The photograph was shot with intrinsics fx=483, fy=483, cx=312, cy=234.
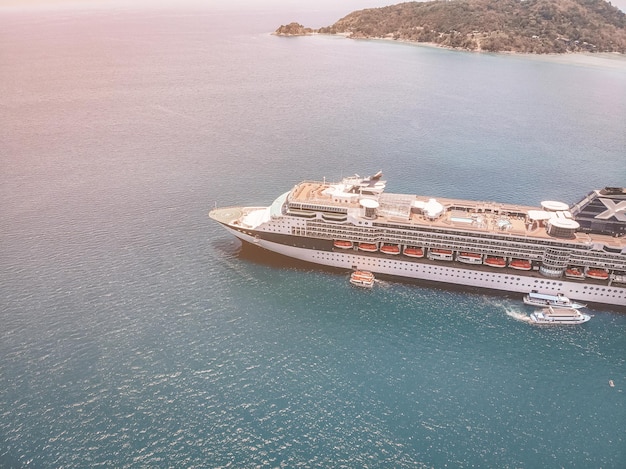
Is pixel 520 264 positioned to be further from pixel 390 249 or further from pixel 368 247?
pixel 368 247

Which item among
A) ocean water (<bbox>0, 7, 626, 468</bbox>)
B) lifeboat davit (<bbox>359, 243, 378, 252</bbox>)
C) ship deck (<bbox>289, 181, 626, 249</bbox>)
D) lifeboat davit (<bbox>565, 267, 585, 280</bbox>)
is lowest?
ocean water (<bbox>0, 7, 626, 468</bbox>)

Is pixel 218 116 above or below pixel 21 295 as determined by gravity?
above

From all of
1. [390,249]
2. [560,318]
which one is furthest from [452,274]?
[560,318]

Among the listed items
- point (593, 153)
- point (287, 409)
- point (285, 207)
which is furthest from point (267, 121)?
point (287, 409)

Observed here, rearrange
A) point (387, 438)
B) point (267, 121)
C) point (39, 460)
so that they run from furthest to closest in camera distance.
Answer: point (267, 121) < point (387, 438) < point (39, 460)

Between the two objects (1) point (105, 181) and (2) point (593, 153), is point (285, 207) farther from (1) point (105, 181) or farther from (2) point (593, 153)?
(2) point (593, 153)

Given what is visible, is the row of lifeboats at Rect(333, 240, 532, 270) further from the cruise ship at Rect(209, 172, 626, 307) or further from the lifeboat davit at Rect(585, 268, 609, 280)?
the lifeboat davit at Rect(585, 268, 609, 280)

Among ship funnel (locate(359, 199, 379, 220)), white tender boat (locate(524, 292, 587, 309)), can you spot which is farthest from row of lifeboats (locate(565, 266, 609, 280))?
ship funnel (locate(359, 199, 379, 220))
